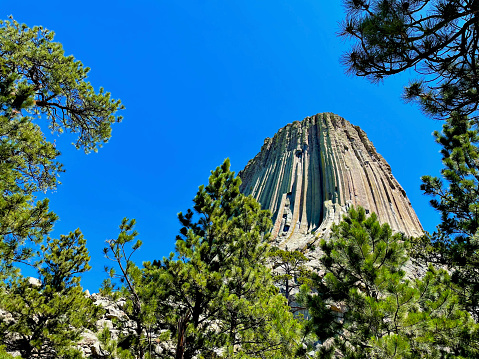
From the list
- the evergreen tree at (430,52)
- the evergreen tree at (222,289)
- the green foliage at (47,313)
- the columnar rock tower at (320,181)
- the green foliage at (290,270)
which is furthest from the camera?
the columnar rock tower at (320,181)

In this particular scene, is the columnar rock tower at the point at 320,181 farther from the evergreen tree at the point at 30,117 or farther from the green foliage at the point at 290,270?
the evergreen tree at the point at 30,117

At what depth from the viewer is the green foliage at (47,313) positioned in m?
8.45

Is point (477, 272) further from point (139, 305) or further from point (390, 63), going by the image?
point (139, 305)

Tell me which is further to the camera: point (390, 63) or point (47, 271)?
point (47, 271)

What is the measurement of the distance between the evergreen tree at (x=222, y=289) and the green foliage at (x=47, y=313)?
393cm

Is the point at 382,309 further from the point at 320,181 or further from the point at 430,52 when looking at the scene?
the point at 320,181

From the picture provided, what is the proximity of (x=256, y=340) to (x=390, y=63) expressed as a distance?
24.0 ft

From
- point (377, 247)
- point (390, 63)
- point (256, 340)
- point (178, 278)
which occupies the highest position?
point (390, 63)

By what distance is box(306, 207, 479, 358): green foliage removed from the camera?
4.23 metres

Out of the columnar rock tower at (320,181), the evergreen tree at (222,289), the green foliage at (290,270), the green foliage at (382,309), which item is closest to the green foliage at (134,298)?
the evergreen tree at (222,289)

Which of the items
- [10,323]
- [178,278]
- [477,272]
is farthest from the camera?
[10,323]

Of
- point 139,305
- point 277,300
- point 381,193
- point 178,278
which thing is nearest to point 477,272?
point 277,300

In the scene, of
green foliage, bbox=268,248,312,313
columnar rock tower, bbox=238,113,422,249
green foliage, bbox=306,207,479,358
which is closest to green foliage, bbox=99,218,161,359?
green foliage, bbox=306,207,479,358

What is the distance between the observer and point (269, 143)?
56156 mm
